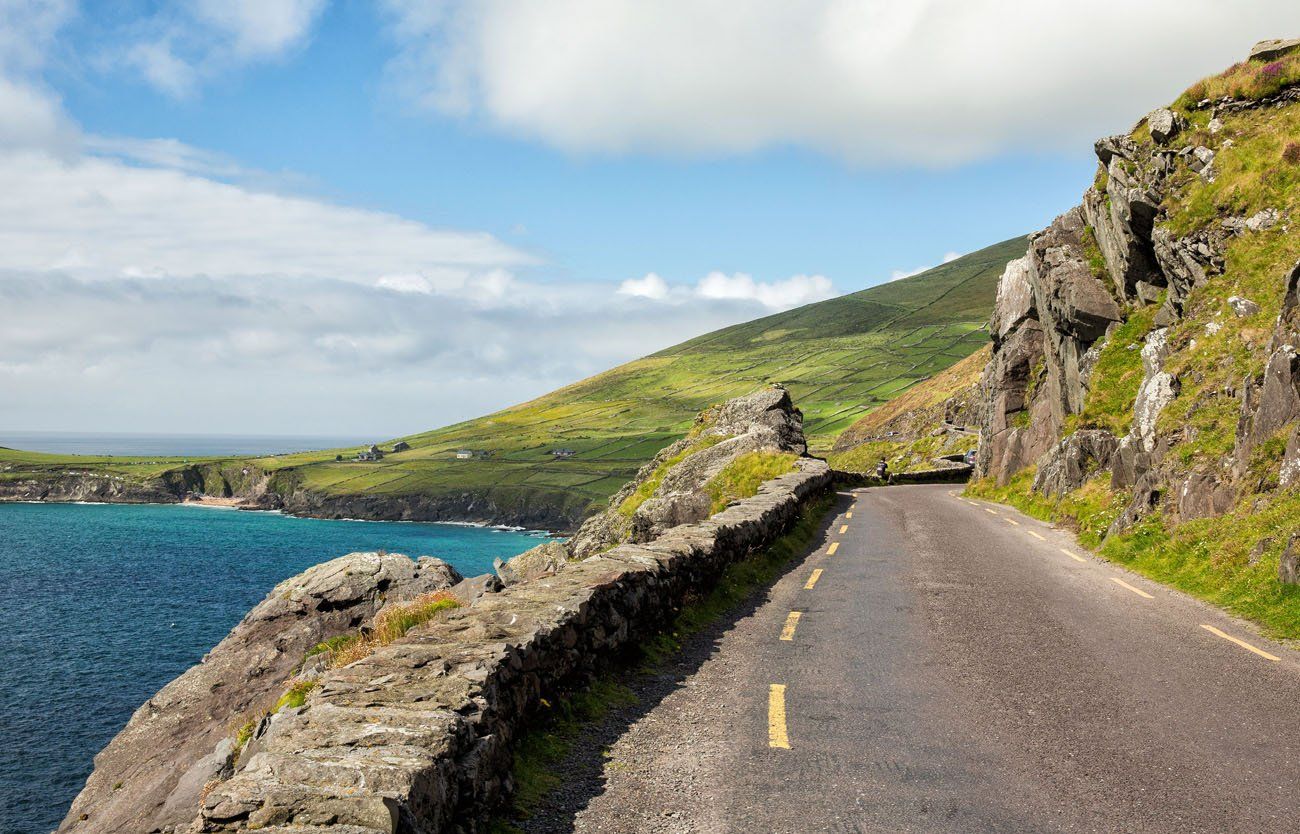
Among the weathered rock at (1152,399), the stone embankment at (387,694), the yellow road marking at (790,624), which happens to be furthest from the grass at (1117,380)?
the yellow road marking at (790,624)

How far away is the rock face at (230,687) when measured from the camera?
1723cm

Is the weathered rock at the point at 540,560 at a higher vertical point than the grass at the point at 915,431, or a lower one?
lower

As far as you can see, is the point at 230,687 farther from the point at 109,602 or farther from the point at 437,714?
the point at 109,602

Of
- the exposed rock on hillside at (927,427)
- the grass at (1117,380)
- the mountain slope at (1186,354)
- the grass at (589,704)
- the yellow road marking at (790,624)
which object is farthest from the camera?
the exposed rock on hillside at (927,427)

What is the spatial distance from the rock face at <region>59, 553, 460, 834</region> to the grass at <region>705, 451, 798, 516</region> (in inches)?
540

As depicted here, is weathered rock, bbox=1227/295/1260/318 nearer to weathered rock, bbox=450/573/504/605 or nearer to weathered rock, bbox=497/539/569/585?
weathered rock, bbox=450/573/504/605

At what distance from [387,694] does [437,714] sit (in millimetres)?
713

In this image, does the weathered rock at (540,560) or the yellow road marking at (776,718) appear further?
the weathered rock at (540,560)

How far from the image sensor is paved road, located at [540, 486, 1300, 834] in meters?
6.58

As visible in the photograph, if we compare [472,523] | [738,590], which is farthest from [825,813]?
[472,523]

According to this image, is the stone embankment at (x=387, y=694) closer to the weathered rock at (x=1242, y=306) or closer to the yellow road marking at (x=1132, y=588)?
the yellow road marking at (x=1132, y=588)

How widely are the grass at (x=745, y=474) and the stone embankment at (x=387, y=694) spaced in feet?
18.4

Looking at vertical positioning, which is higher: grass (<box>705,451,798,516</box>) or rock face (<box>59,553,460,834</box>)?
grass (<box>705,451,798,516</box>)

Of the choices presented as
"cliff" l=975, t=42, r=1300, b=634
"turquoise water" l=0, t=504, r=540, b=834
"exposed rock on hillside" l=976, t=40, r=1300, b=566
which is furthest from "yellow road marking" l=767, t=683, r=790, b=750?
"turquoise water" l=0, t=504, r=540, b=834
